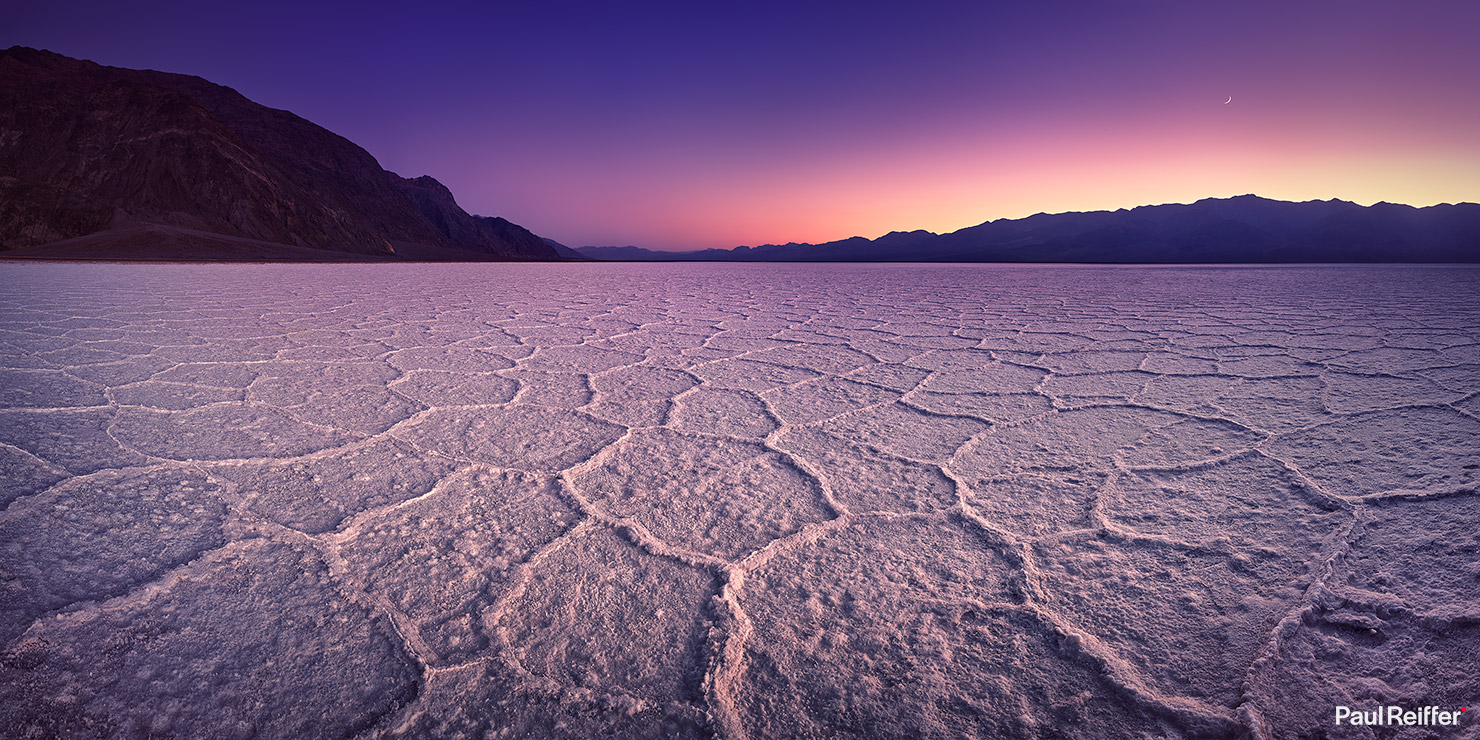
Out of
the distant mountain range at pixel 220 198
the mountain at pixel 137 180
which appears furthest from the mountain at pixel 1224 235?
the mountain at pixel 137 180

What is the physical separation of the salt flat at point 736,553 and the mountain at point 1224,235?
7096 centimetres

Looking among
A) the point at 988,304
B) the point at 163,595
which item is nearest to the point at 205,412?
the point at 163,595

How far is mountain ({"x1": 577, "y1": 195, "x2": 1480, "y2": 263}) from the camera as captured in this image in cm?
7231

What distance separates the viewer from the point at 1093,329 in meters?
3.67

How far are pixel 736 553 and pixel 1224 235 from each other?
4554 inches

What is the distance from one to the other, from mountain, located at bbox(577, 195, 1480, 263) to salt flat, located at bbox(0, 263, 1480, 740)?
70963mm

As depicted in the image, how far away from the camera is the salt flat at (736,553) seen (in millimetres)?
700

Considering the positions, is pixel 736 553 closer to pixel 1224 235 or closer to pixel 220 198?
pixel 220 198

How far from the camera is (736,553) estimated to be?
3.38ft

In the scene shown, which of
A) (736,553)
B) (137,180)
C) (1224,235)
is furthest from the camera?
(1224,235)

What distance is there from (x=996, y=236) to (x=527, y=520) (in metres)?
126

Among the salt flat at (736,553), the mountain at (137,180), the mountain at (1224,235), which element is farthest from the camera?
the mountain at (1224,235)

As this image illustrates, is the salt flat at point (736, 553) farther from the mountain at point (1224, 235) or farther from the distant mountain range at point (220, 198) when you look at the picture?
the mountain at point (1224, 235)

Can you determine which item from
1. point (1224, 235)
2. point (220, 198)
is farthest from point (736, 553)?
point (1224, 235)
